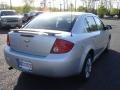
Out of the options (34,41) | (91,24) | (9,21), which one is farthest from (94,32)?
(9,21)

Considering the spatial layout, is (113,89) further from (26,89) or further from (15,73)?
(15,73)

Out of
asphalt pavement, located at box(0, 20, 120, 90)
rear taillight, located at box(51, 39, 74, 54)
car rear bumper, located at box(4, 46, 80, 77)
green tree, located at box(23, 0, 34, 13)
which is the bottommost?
asphalt pavement, located at box(0, 20, 120, 90)

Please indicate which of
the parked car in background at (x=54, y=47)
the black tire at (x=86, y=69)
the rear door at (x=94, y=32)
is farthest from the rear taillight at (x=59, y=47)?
the rear door at (x=94, y=32)

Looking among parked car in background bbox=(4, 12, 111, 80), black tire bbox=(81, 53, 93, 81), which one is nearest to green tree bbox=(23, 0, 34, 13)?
parked car in background bbox=(4, 12, 111, 80)

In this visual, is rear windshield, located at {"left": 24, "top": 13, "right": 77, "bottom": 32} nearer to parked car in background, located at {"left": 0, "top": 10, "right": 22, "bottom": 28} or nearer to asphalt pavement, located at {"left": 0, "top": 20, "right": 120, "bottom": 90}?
asphalt pavement, located at {"left": 0, "top": 20, "right": 120, "bottom": 90}

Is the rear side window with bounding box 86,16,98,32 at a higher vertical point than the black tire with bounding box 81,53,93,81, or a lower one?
higher

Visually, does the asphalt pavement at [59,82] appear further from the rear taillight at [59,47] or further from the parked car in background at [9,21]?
the parked car in background at [9,21]

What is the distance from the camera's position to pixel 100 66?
22.5 feet

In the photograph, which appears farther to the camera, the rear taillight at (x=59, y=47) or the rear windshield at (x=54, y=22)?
the rear windshield at (x=54, y=22)

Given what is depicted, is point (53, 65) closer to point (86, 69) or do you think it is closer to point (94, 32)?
point (86, 69)

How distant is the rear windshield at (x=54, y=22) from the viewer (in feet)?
17.4

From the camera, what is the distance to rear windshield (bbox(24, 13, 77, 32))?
5293mm

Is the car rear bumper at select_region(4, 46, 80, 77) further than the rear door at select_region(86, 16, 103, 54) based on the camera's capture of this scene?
No

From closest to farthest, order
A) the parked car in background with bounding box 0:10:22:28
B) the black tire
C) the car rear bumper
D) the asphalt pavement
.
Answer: the car rear bumper < the asphalt pavement < the black tire < the parked car in background with bounding box 0:10:22:28
